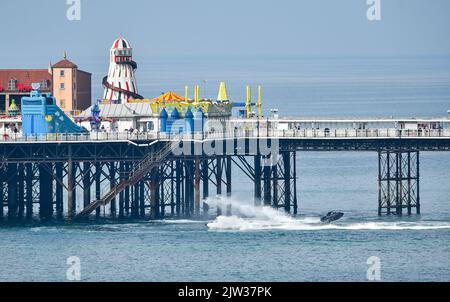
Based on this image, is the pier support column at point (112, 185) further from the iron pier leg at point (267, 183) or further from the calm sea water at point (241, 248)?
the iron pier leg at point (267, 183)

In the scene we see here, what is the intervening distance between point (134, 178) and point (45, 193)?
12.0 meters

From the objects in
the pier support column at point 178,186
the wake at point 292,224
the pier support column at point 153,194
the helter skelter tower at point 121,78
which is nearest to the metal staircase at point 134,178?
the pier support column at point 153,194

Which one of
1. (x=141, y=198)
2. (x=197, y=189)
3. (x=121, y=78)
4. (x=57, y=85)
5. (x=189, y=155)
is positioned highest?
(x=121, y=78)

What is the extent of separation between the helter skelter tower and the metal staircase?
1981 centimetres

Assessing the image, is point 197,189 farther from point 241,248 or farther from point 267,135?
point 241,248

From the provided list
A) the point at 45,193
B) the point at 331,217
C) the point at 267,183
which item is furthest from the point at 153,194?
the point at 331,217

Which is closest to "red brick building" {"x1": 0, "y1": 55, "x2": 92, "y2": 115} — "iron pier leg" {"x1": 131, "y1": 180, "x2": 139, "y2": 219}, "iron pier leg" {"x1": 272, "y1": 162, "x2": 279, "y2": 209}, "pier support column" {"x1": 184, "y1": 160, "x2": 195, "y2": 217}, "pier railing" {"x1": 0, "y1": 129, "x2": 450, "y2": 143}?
"pier support column" {"x1": 184, "y1": 160, "x2": 195, "y2": 217}

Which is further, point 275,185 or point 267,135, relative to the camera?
point 275,185

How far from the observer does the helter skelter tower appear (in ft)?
604

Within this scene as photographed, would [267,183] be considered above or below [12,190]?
above

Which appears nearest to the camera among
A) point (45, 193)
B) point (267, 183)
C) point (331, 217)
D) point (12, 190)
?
point (331, 217)

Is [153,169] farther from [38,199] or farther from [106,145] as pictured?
[38,199]

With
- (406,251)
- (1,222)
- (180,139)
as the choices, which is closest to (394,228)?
(406,251)

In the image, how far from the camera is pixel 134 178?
164000mm
